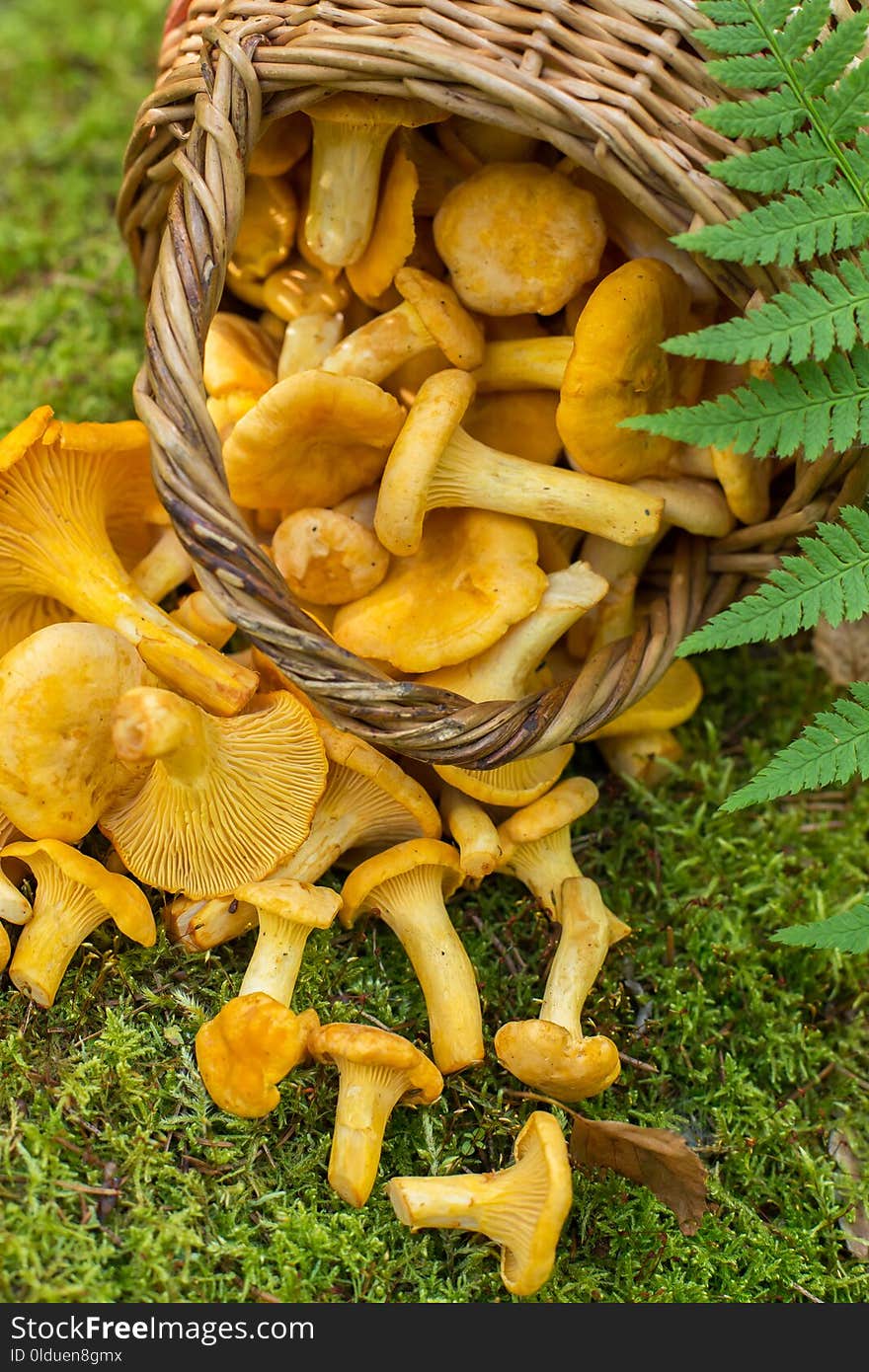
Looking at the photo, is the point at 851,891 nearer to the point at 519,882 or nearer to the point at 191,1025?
the point at 519,882

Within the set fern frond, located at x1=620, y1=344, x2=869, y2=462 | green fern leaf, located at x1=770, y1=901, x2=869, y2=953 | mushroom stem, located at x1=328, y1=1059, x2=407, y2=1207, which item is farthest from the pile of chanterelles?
green fern leaf, located at x1=770, y1=901, x2=869, y2=953

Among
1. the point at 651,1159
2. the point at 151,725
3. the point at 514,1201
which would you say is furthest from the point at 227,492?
the point at 651,1159

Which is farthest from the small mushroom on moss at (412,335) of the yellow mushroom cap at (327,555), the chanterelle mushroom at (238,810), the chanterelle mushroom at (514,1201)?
the chanterelle mushroom at (514,1201)

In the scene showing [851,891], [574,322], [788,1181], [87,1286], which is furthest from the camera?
[851,891]

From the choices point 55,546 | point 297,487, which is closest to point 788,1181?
point 297,487

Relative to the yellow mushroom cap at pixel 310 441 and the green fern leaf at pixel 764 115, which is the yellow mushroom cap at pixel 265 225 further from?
the green fern leaf at pixel 764 115

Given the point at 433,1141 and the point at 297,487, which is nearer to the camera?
the point at 433,1141

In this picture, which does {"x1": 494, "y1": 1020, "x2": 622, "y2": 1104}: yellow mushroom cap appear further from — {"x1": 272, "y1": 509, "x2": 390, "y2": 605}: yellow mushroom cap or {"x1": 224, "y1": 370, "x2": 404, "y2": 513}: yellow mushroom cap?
{"x1": 224, "y1": 370, "x2": 404, "y2": 513}: yellow mushroom cap
